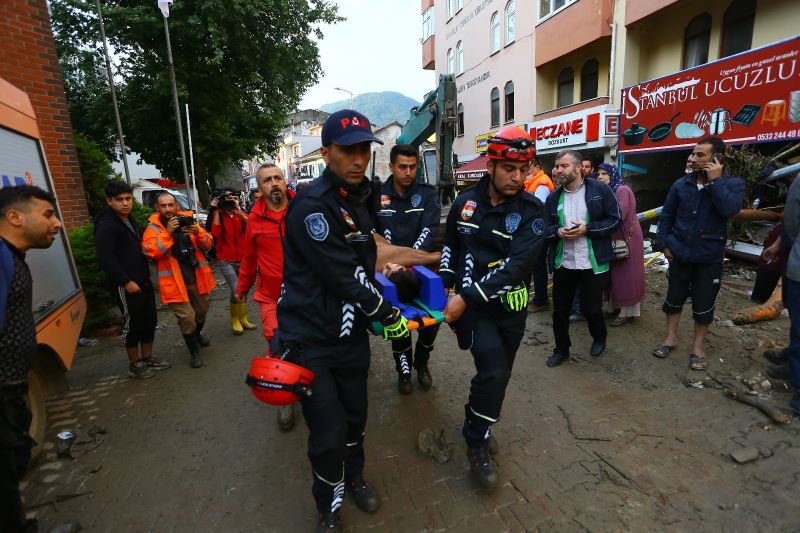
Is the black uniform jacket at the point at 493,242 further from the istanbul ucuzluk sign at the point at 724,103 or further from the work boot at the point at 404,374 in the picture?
the istanbul ucuzluk sign at the point at 724,103

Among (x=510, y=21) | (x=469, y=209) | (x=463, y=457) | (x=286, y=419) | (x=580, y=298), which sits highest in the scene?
(x=510, y=21)

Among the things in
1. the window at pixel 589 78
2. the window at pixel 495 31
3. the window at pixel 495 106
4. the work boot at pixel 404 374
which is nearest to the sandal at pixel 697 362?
the work boot at pixel 404 374

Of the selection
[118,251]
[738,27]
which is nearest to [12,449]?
[118,251]

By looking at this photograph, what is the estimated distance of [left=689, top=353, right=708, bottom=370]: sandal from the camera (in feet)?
12.2

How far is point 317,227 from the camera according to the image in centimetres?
190

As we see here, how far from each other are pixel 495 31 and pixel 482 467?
1871 centimetres

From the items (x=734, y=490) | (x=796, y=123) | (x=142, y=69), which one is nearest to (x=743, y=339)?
(x=734, y=490)

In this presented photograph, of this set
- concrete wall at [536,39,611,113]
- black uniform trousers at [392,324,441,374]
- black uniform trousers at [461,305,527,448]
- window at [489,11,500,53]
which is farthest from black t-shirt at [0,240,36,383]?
window at [489,11,500,53]

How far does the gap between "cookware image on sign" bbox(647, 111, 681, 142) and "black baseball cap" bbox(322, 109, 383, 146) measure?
9.98 metres

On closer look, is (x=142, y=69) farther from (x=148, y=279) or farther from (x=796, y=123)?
(x=796, y=123)

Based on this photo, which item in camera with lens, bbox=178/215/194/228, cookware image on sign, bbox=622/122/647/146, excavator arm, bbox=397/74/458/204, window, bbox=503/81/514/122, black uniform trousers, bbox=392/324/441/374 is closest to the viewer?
black uniform trousers, bbox=392/324/441/374

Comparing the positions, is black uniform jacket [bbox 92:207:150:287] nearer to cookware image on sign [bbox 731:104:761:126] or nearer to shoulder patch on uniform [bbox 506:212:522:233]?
shoulder patch on uniform [bbox 506:212:522:233]

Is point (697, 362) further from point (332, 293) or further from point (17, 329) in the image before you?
point (17, 329)

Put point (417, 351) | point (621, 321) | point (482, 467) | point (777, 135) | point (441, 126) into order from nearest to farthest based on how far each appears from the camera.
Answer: point (482, 467)
point (417, 351)
point (621, 321)
point (777, 135)
point (441, 126)
